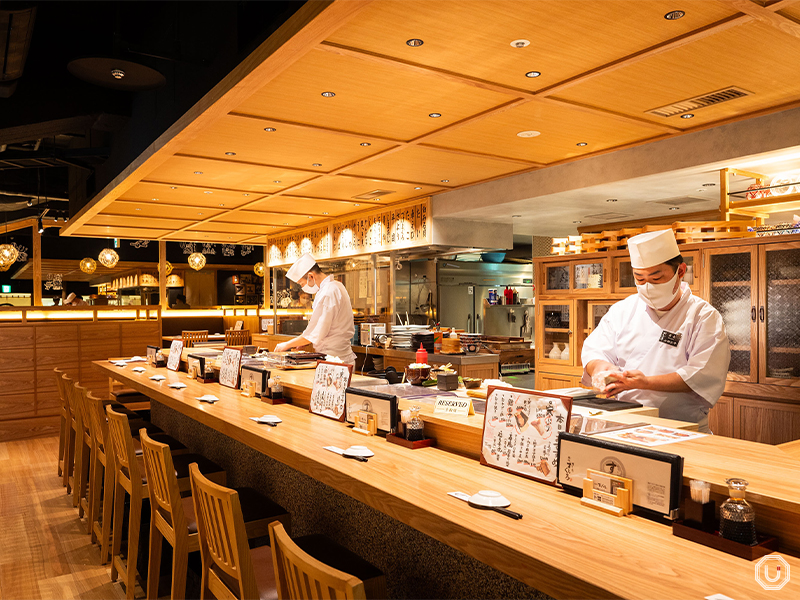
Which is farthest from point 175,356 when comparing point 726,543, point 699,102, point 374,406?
point 726,543

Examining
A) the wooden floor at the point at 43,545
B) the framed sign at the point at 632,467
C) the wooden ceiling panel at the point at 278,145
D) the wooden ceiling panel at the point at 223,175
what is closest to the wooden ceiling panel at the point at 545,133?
the wooden ceiling panel at the point at 278,145

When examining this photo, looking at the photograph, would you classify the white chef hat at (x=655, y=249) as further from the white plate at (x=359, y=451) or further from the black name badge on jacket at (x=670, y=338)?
the white plate at (x=359, y=451)

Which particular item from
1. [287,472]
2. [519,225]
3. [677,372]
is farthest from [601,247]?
[287,472]

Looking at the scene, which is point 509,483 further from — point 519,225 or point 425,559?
point 519,225

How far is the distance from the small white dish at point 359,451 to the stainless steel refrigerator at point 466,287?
604cm

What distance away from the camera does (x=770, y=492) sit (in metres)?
1.38

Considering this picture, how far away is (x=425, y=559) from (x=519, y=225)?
6005 mm

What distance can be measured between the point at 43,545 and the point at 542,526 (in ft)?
12.9

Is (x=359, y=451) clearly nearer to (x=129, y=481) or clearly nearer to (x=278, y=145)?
(x=129, y=481)

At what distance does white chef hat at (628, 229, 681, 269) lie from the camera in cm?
286

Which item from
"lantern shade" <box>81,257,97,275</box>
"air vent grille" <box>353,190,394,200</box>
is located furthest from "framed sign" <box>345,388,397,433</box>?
"lantern shade" <box>81,257,97,275</box>

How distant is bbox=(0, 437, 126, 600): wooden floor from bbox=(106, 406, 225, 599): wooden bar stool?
218 mm

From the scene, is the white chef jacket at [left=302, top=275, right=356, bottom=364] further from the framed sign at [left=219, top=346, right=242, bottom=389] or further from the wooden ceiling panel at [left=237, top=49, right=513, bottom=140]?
the wooden ceiling panel at [left=237, top=49, right=513, bottom=140]

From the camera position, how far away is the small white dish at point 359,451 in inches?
83.9
